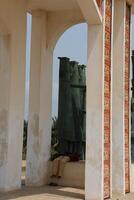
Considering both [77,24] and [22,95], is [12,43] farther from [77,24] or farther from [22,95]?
[77,24]

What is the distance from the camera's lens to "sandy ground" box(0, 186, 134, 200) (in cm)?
1047

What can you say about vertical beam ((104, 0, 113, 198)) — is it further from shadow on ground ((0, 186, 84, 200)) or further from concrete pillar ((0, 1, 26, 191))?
concrete pillar ((0, 1, 26, 191))

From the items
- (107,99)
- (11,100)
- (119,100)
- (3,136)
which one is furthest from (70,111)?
(107,99)

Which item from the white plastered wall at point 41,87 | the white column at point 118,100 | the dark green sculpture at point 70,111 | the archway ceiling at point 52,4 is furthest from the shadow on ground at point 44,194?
the archway ceiling at point 52,4

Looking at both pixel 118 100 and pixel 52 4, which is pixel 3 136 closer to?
pixel 118 100

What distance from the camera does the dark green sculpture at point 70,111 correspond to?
14.0 meters

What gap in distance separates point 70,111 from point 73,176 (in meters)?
2.18

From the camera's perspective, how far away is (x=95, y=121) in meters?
10.4

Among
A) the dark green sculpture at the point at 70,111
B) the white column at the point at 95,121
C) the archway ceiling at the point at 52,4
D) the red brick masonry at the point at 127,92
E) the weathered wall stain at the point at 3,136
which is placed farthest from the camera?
the dark green sculpture at the point at 70,111

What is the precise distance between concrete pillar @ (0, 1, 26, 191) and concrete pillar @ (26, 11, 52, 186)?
107 cm

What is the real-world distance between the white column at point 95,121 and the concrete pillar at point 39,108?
3.03 metres

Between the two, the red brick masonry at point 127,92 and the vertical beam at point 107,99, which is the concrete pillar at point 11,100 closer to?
the vertical beam at point 107,99

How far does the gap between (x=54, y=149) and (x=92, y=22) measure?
17.1 ft

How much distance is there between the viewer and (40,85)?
13250 mm
